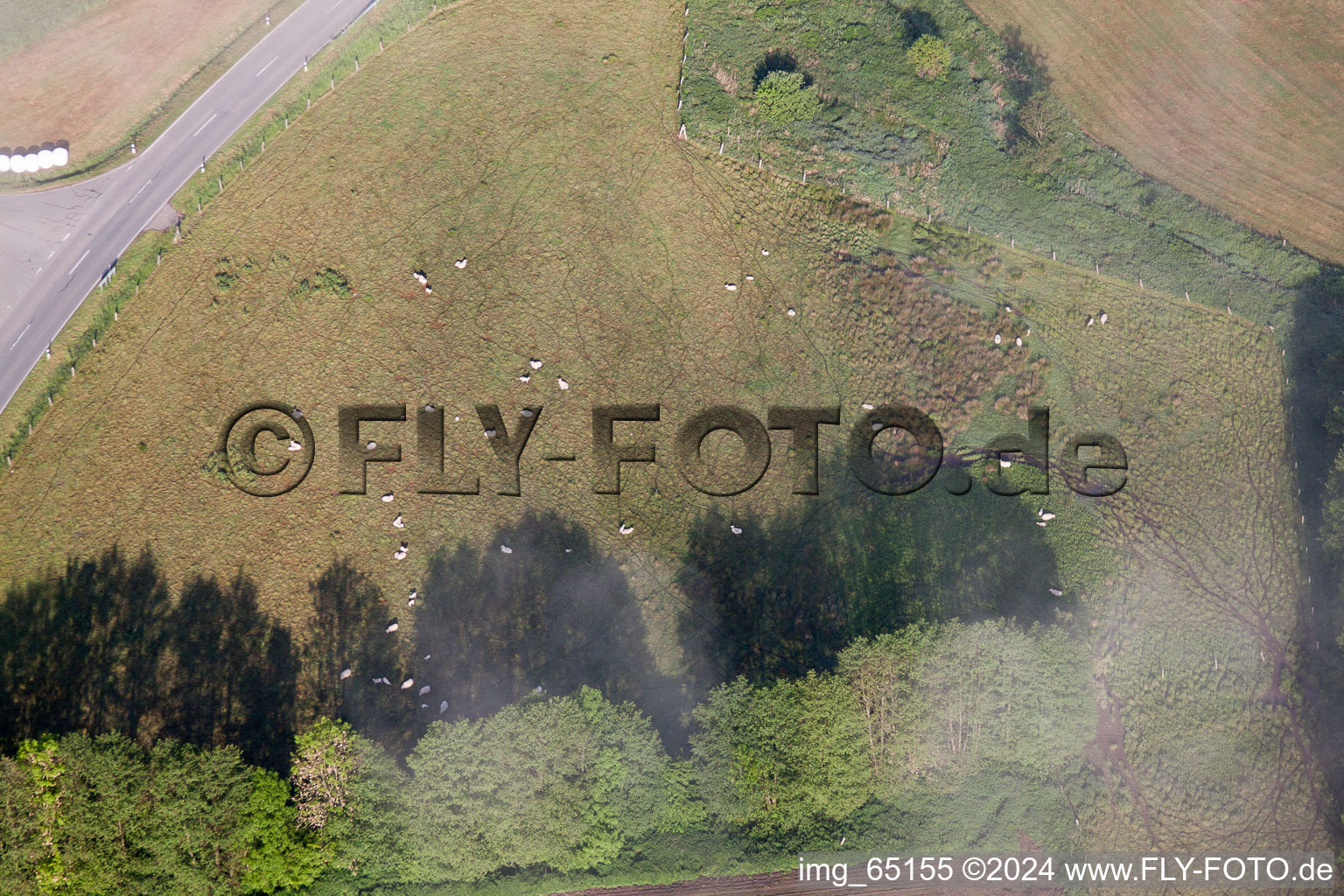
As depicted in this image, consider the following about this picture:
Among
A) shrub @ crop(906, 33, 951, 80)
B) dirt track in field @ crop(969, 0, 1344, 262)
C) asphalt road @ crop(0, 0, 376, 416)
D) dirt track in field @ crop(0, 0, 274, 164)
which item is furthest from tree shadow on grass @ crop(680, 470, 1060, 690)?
dirt track in field @ crop(0, 0, 274, 164)

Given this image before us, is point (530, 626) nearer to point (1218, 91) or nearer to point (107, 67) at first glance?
point (107, 67)

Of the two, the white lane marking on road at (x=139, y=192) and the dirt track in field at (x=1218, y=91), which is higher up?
the dirt track in field at (x=1218, y=91)

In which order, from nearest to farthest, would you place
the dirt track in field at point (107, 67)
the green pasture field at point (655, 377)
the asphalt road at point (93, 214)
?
1. the asphalt road at point (93, 214)
2. the green pasture field at point (655, 377)
3. the dirt track in field at point (107, 67)

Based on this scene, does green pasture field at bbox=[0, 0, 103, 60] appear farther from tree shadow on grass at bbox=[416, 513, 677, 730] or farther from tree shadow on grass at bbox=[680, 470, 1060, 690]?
tree shadow on grass at bbox=[680, 470, 1060, 690]

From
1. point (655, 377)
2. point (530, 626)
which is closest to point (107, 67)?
point (655, 377)

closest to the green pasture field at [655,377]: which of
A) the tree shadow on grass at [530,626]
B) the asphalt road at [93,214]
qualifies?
the tree shadow on grass at [530,626]

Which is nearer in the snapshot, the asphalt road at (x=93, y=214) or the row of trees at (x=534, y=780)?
the row of trees at (x=534, y=780)

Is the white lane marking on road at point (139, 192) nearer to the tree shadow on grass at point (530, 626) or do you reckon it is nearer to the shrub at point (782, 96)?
the tree shadow on grass at point (530, 626)
